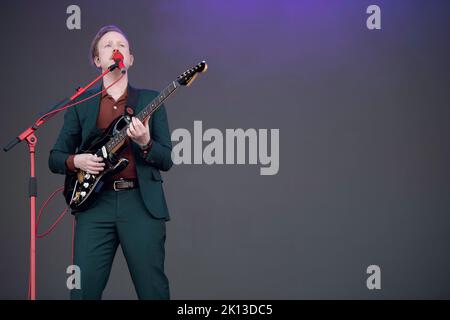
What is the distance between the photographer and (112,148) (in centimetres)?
290

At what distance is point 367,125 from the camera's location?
168 inches

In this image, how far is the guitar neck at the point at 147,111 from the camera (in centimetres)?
289

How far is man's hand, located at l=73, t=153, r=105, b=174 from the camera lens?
113 inches

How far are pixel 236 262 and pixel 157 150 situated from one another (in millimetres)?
1566

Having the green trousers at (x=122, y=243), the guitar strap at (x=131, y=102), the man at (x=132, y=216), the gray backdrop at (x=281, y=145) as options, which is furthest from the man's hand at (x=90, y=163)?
the gray backdrop at (x=281, y=145)

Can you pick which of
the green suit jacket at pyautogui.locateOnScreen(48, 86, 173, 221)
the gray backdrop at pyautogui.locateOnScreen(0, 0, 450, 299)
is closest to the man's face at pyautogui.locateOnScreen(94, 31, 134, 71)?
the green suit jacket at pyautogui.locateOnScreen(48, 86, 173, 221)

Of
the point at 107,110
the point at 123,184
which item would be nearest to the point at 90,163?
the point at 123,184

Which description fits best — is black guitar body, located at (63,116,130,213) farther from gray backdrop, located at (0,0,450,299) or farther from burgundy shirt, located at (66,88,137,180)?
gray backdrop, located at (0,0,450,299)

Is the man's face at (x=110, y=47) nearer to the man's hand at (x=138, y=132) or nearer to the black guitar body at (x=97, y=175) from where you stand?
the black guitar body at (x=97, y=175)

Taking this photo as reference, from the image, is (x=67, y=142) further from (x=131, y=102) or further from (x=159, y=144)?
(x=159, y=144)

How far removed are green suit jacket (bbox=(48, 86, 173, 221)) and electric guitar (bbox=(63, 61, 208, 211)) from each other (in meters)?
0.06

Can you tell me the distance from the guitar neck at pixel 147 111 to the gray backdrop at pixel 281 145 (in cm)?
124

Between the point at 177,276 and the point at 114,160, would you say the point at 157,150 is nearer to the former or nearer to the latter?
the point at 114,160

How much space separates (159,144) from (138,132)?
0.50 ft
